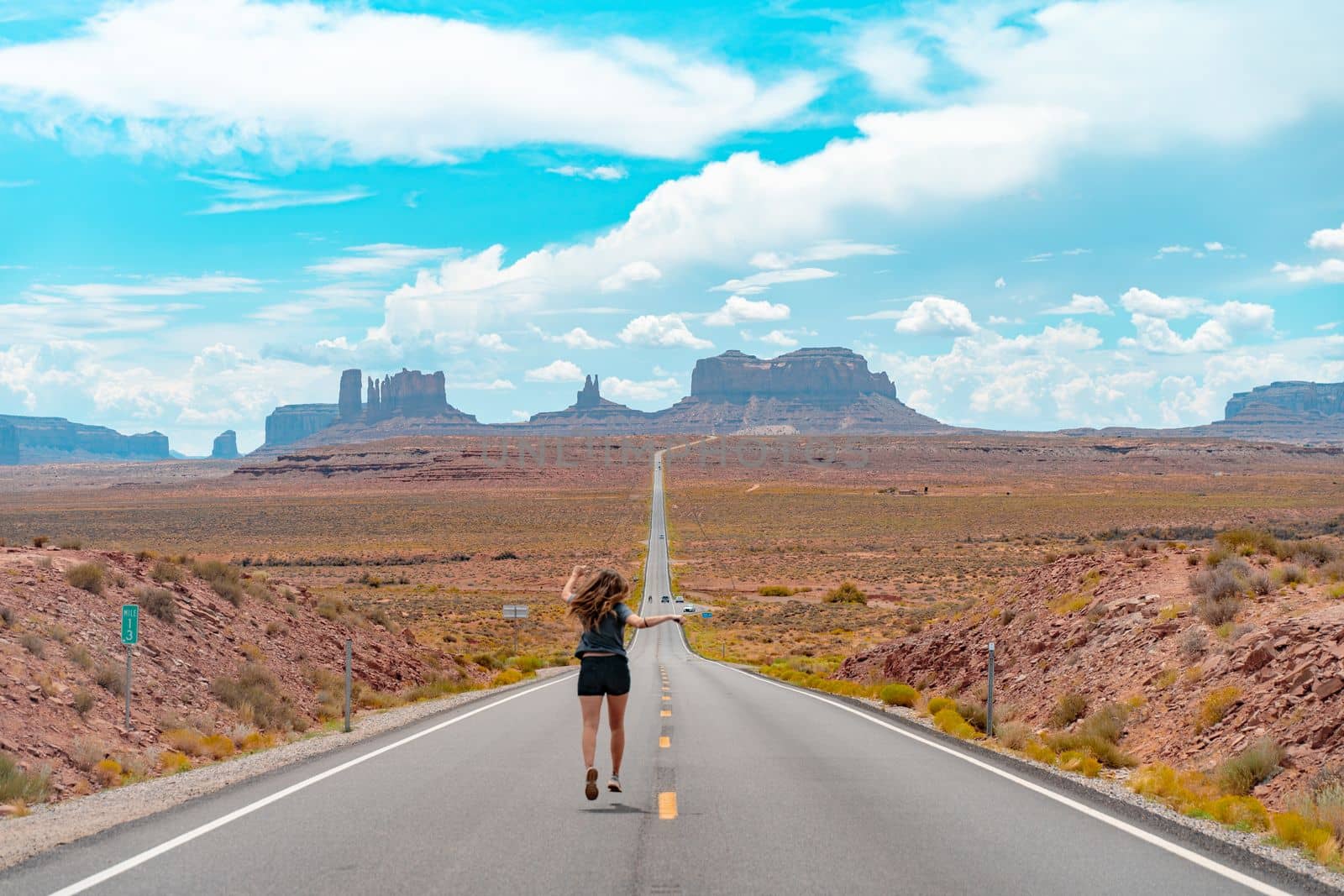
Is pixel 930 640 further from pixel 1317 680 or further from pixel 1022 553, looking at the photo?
pixel 1022 553

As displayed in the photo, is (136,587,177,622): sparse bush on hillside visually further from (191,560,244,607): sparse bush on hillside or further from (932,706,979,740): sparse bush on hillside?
(932,706,979,740): sparse bush on hillside

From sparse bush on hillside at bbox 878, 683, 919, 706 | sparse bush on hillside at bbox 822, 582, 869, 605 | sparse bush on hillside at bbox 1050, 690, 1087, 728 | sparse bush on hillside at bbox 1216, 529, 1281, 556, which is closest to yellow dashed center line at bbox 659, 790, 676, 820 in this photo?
sparse bush on hillside at bbox 1050, 690, 1087, 728

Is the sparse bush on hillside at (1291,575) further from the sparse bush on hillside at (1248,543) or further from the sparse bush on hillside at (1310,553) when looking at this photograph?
the sparse bush on hillside at (1248,543)

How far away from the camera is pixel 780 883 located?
597cm

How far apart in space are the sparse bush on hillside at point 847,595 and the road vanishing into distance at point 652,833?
43626 mm

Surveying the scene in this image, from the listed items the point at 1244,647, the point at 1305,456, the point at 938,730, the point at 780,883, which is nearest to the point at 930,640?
the point at 938,730

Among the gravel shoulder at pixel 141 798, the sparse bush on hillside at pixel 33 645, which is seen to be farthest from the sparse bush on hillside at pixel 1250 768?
the sparse bush on hillside at pixel 33 645

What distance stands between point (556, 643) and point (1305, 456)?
634 feet

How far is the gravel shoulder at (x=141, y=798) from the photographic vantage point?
280 inches

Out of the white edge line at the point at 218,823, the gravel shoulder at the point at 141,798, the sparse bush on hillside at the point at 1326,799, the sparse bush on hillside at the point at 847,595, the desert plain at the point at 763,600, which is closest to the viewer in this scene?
the white edge line at the point at 218,823

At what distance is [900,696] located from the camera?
18.0 metres

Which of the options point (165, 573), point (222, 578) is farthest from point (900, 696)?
point (165, 573)

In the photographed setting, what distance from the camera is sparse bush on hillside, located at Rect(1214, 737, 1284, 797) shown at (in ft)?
30.1

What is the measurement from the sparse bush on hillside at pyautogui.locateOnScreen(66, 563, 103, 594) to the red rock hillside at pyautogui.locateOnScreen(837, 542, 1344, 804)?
1416 centimetres
